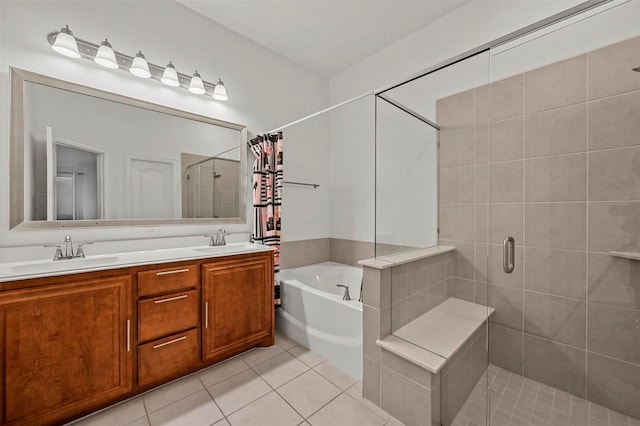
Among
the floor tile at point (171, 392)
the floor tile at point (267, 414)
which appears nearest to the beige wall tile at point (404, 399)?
the floor tile at point (267, 414)

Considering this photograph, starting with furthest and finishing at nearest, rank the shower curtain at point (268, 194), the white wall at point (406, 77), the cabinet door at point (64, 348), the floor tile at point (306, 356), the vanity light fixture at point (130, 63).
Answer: the shower curtain at point (268, 194) → the floor tile at point (306, 356) → the white wall at point (406, 77) → the vanity light fixture at point (130, 63) → the cabinet door at point (64, 348)

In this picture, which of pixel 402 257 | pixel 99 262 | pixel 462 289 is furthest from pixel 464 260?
pixel 99 262

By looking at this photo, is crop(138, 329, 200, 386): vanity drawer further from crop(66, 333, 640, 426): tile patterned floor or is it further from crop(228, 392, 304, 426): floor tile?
crop(228, 392, 304, 426): floor tile

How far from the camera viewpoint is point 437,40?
2.41m

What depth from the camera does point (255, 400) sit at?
1.61m

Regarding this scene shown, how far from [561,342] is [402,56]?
2650 mm

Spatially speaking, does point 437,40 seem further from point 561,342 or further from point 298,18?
point 561,342

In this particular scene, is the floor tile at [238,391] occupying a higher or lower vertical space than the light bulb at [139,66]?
lower

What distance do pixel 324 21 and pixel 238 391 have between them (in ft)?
10.1

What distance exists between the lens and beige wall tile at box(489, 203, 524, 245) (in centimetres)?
144

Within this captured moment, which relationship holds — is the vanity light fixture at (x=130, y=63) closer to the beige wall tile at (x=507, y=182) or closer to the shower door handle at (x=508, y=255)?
the beige wall tile at (x=507, y=182)

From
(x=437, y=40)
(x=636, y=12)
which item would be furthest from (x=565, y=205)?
(x=437, y=40)

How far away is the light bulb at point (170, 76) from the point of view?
6.75 feet

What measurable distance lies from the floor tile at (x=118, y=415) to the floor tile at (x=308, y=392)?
0.82m
